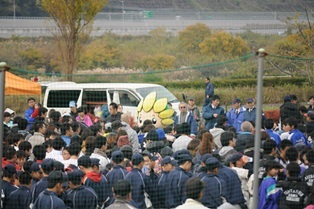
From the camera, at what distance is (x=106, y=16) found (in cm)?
5597

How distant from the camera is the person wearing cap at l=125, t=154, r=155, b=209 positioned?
34.9ft

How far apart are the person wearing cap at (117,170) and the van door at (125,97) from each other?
9119 mm

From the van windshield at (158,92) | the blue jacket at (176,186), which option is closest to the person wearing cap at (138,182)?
→ the blue jacket at (176,186)

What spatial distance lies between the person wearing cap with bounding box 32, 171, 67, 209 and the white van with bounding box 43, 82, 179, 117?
10231mm

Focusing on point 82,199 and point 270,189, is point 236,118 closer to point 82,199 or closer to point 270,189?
point 270,189

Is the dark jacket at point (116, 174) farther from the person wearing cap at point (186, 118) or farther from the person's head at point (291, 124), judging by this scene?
the person wearing cap at point (186, 118)

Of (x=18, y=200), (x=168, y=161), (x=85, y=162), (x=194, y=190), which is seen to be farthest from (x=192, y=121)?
(x=194, y=190)

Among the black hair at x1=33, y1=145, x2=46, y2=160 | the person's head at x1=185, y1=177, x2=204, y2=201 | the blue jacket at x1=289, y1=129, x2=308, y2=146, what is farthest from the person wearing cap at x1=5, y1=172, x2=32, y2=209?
the blue jacket at x1=289, y1=129, x2=308, y2=146

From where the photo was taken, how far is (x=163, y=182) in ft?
35.6

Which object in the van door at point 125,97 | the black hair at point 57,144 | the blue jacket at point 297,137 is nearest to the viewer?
the black hair at point 57,144

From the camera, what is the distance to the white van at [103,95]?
2016 centimetres

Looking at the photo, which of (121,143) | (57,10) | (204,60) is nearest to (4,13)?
(204,60)

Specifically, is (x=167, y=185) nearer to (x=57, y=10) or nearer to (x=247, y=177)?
(x=247, y=177)

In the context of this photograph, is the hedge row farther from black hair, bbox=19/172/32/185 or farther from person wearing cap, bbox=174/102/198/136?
black hair, bbox=19/172/32/185
